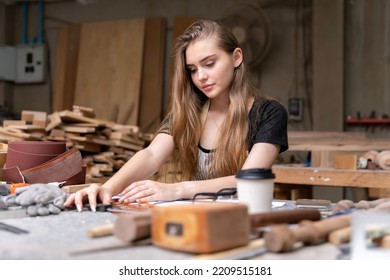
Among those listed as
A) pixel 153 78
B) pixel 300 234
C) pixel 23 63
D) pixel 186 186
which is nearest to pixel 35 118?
pixel 153 78

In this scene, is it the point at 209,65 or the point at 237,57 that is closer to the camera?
the point at 209,65

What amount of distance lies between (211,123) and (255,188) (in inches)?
46.8

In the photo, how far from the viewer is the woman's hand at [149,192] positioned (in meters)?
1.75

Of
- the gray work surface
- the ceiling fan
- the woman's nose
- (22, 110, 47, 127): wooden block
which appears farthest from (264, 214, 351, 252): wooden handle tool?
the ceiling fan

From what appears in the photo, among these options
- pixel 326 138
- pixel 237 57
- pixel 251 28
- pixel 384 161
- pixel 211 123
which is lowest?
pixel 384 161

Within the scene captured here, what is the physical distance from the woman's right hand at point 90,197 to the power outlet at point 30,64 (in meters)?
5.91

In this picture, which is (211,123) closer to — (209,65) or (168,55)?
(209,65)

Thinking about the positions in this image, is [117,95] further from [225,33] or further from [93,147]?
[225,33]

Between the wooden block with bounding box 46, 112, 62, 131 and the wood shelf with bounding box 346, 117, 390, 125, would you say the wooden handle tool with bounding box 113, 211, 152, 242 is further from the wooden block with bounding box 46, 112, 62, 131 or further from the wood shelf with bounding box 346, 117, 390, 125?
the wood shelf with bounding box 346, 117, 390, 125

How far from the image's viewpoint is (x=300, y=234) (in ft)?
3.27

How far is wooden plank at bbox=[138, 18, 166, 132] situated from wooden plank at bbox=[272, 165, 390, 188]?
3.10 metres

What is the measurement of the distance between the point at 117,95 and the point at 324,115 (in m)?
2.74

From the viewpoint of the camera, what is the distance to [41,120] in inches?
169

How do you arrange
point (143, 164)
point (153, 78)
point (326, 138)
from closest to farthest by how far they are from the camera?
point (143, 164) → point (326, 138) → point (153, 78)
